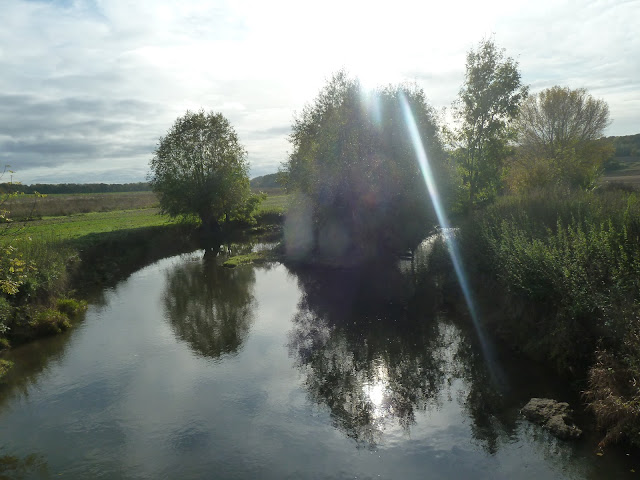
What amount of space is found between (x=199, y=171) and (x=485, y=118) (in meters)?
32.7

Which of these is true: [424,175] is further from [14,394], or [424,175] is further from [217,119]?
[217,119]

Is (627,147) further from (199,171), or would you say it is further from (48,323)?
(48,323)

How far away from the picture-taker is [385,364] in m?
15.9

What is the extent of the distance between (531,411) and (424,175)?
2081cm

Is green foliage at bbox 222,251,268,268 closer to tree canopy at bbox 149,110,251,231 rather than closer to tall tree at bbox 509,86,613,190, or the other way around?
tree canopy at bbox 149,110,251,231

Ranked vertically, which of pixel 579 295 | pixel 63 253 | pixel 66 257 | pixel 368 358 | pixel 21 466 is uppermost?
pixel 63 253

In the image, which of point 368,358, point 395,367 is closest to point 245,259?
point 368,358

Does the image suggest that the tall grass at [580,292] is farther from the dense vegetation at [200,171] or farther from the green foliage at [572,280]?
the dense vegetation at [200,171]

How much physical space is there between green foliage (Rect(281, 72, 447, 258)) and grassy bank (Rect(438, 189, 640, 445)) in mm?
9956

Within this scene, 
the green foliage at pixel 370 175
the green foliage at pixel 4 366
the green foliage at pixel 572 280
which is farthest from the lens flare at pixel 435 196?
the green foliage at pixel 4 366

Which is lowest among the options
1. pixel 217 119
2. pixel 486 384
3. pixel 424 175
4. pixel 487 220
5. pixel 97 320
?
pixel 486 384

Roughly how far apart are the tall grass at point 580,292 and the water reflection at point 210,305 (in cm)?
1175

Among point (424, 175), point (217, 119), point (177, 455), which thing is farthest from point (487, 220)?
point (217, 119)

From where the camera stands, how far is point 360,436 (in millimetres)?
11625
